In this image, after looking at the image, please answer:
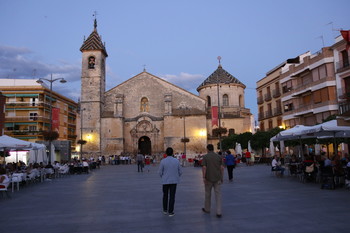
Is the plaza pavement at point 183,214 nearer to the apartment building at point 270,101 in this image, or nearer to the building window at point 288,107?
the building window at point 288,107

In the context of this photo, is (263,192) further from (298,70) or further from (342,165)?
(298,70)

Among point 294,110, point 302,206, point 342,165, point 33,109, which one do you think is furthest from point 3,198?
point 33,109

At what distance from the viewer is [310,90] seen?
103 ft

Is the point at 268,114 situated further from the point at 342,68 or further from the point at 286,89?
the point at 342,68

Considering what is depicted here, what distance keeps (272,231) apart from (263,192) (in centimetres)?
518

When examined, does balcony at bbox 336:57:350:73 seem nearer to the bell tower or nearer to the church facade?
the church facade

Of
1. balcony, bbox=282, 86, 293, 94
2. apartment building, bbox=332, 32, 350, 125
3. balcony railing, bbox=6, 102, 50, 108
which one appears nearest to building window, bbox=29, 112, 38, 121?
balcony railing, bbox=6, 102, 50, 108

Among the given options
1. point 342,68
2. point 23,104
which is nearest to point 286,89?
point 342,68

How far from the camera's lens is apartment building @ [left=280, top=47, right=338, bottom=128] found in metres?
28.7

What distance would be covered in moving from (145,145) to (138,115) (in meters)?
4.44

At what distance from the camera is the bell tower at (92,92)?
41.2 meters

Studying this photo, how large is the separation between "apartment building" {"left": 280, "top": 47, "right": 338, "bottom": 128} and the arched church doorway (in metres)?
18.3

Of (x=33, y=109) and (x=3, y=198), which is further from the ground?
(x=33, y=109)

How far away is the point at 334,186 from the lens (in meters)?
10.9
